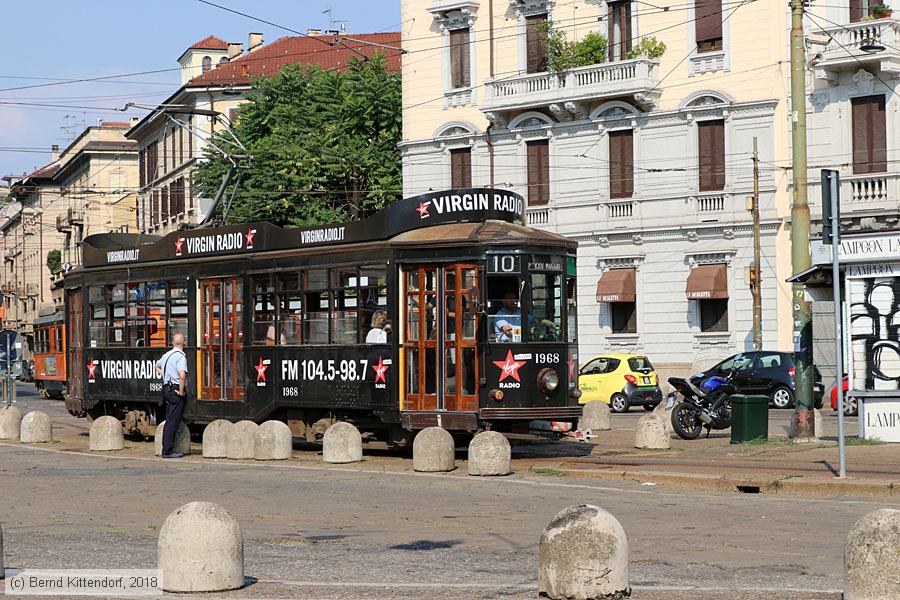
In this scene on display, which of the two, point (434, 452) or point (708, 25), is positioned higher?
point (708, 25)

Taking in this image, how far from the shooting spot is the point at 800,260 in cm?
2202

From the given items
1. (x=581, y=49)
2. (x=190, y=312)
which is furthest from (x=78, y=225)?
(x=190, y=312)

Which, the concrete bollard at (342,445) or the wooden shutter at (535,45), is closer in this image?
the concrete bollard at (342,445)

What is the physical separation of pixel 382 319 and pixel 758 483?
6.74m

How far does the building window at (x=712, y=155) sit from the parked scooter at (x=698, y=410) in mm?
20073

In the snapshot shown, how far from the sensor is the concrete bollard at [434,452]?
18828mm

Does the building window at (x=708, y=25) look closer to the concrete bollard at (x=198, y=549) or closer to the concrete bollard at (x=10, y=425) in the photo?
the concrete bollard at (x=10, y=425)

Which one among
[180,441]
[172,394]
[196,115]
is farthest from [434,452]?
[196,115]

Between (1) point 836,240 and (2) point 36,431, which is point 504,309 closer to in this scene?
(1) point 836,240

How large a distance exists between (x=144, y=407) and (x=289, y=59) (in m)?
51.6

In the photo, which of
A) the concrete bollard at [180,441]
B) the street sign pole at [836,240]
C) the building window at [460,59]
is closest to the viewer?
the street sign pole at [836,240]

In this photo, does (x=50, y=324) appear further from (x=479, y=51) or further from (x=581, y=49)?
(x=581, y=49)

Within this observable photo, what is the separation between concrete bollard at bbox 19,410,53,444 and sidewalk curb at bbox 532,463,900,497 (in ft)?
39.4

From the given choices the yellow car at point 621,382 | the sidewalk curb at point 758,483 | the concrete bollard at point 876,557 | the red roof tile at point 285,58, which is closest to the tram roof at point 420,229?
the sidewalk curb at point 758,483
